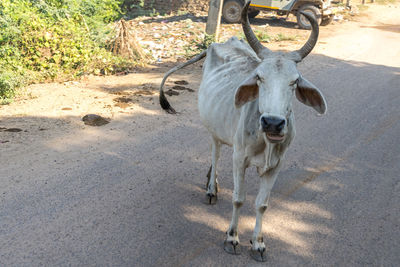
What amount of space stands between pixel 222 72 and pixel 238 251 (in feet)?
5.79

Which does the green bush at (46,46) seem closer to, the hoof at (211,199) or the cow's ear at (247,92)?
the hoof at (211,199)

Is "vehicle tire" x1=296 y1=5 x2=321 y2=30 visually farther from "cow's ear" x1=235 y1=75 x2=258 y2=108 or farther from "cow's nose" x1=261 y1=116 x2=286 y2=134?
"cow's nose" x1=261 y1=116 x2=286 y2=134

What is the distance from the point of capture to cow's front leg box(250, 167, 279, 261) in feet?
11.1

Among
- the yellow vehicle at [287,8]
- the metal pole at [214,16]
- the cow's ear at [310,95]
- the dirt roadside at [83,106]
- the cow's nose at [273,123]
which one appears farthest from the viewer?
the yellow vehicle at [287,8]

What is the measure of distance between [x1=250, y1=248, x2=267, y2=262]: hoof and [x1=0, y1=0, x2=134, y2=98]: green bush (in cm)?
505

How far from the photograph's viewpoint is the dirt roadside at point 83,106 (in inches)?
210

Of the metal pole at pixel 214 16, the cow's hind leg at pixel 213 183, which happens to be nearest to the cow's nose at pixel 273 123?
the cow's hind leg at pixel 213 183

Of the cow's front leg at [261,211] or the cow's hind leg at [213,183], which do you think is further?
the cow's hind leg at [213,183]

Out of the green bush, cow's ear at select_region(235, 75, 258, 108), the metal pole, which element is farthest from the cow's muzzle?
the metal pole

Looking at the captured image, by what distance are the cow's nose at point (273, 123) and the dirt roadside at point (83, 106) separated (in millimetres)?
3362

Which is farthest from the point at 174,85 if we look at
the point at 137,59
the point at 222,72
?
the point at 222,72

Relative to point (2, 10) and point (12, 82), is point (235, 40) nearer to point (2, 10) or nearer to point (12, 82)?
point (12, 82)

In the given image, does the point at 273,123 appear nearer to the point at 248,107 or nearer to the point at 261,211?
the point at 248,107

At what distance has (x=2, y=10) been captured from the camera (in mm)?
7637
